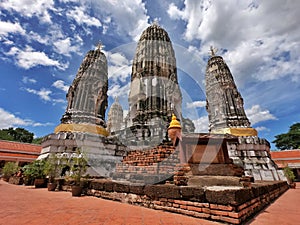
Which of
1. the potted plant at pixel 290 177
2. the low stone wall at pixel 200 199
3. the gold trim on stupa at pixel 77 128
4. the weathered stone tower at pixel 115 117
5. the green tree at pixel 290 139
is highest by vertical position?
the weathered stone tower at pixel 115 117

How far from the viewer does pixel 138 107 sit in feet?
49.3

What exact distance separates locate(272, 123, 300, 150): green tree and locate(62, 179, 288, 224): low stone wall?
34.8 metres

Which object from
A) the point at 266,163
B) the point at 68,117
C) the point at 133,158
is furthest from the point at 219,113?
the point at 68,117

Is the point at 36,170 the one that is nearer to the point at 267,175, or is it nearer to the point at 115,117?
the point at 267,175

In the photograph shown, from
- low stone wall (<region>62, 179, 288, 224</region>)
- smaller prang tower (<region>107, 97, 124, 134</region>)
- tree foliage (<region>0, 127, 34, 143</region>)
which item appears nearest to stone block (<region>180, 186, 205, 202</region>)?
low stone wall (<region>62, 179, 288, 224</region>)

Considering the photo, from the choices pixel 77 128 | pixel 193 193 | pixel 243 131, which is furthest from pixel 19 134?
pixel 193 193

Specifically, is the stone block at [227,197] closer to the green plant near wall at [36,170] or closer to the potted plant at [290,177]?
the green plant near wall at [36,170]

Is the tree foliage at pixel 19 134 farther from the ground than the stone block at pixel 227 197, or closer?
farther from the ground

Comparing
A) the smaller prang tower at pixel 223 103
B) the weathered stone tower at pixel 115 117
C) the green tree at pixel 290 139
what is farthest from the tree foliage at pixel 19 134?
the green tree at pixel 290 139

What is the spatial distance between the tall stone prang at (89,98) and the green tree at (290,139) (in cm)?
3395

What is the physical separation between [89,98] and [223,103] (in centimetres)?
1434

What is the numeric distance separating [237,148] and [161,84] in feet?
28.4

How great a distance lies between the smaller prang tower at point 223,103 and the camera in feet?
53.1

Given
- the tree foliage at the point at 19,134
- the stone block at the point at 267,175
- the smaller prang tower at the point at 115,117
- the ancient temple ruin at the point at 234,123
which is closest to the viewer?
the stone block at the point at 267,175
